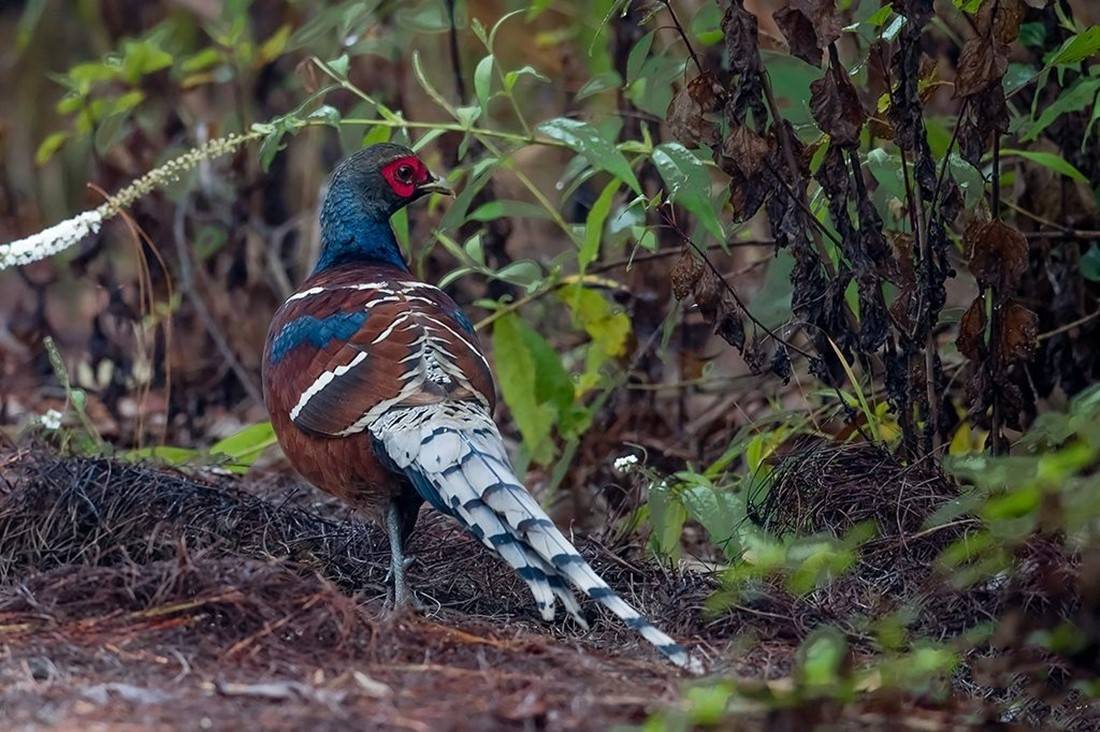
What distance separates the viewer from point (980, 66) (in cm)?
390

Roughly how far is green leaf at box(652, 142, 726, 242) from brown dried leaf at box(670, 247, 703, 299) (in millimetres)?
114

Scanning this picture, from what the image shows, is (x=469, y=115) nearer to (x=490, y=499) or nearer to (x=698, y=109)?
(x=698, y=109)

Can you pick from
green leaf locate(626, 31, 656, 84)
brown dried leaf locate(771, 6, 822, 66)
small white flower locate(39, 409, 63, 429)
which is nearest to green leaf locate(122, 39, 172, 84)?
small white flower locate(39, 409, 63, 429)

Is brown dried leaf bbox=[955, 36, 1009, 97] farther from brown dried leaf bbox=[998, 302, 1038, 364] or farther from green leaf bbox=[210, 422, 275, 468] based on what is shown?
green leaf bbox=[210, 422, 275, 468]

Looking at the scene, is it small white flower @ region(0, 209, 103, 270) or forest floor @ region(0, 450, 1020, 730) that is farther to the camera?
small white flower @ region(0, 209, 103, 270)

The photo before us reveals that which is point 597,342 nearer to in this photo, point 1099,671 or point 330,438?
point 330,438

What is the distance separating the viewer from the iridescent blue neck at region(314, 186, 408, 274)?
5.30m

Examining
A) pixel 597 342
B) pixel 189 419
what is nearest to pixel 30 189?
pixel 189 419

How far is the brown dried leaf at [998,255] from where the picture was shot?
4121 mm

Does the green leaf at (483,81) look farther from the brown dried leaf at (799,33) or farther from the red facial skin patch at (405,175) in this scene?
the brown dried leaf at (799,33)

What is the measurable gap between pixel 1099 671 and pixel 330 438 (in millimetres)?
2283

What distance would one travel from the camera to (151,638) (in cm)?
345

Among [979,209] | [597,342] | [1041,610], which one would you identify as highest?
[979,209]

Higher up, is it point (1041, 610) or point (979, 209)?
point (979, 209)
